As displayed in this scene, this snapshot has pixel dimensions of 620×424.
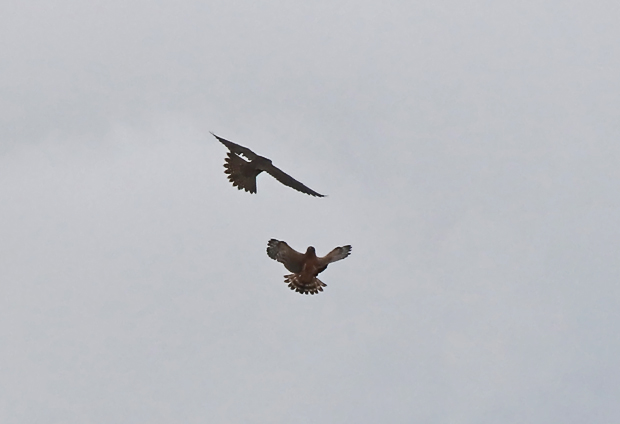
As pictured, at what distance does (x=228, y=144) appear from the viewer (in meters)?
23.3

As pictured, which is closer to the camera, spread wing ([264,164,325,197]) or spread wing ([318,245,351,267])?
spread wing ([264,164,325,197])

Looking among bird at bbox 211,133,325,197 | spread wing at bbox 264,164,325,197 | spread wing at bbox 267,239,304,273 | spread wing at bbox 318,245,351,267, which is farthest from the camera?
spread wing at bbox 318,245,351,267

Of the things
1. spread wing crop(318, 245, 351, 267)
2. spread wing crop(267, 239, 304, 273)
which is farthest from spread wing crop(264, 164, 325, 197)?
spread wing crop(318, 245, 351, 267)

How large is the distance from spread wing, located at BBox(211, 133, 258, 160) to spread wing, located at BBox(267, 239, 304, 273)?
2.62m

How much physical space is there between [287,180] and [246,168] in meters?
2.67

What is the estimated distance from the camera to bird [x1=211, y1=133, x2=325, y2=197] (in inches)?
919

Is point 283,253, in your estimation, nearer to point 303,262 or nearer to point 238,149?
Answer: point 303,262

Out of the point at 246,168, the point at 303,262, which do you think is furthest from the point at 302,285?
the point at 246,168

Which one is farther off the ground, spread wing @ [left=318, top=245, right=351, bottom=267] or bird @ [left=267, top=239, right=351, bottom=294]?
spread wing @ [left=318, top=245, right=351, bottom=267]

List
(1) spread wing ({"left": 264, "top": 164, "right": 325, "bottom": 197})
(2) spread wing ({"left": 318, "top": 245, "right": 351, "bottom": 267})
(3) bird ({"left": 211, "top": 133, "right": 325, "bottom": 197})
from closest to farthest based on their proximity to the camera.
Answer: (1) spread wing ({"left": 264, "top": 164, "right": 325, "bottom": 197}) → (3) bird ({"left": 211, "top": 133, "right": 325, "bottom": 197}) → (2) spread wing ({"left": 318, "top": 245, "right": 351, "bottom": 267})

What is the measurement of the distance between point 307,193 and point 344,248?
394cm

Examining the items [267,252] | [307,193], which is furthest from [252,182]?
[307,193]

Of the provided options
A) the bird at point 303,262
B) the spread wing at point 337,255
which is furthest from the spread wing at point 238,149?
the spread wing at point 337,255

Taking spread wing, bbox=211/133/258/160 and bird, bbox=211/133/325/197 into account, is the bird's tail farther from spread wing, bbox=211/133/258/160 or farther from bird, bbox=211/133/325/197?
spread wing, bbox=211/133/258/160
